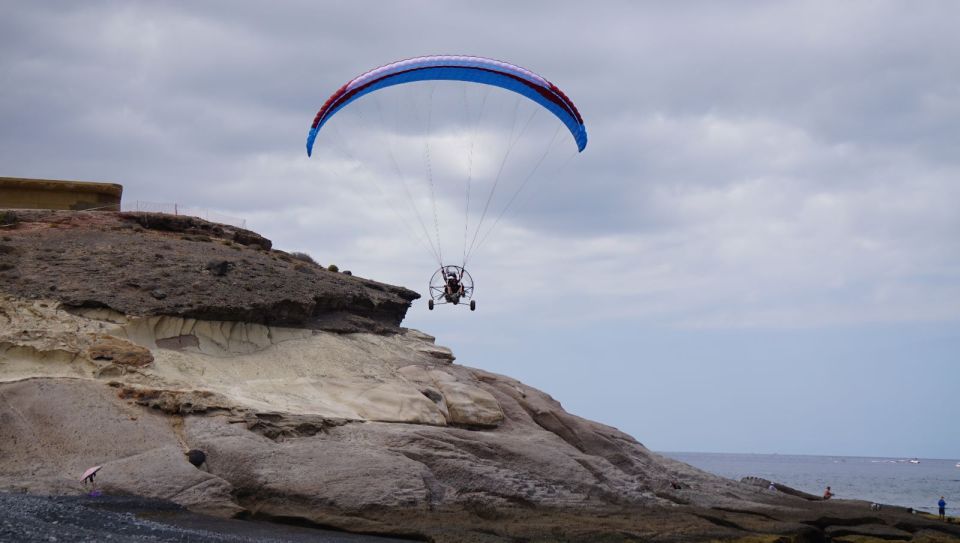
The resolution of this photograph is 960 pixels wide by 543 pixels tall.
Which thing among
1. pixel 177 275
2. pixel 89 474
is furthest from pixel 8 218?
pixel 89 474

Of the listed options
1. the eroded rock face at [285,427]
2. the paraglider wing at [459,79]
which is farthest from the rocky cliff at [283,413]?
the paraglider wing at [459,79]

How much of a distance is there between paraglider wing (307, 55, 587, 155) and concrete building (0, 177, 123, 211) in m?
6.31

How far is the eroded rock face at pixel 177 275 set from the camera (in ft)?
70.3

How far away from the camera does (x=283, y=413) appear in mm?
18969

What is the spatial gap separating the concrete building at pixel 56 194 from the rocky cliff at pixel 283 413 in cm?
237

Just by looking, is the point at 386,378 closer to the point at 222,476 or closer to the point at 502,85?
the point at 222,476

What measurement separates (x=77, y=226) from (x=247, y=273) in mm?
4515

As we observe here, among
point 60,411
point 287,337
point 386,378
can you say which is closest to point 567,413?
point 386,378

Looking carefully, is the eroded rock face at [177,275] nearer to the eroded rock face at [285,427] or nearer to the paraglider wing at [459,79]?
the eroded rock face at [285,427]

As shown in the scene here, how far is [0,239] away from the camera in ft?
72.5

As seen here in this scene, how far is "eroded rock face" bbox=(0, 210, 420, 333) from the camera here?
21.4 metres

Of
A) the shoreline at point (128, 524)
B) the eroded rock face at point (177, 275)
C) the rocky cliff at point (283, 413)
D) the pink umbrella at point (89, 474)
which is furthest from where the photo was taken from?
the eroded rock face at point (177, 275)

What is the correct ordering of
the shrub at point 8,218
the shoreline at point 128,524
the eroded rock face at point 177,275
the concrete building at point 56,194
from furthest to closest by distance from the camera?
1. the concrete building at point 56,194
2. the shrub at point 8,218
3. the eroded rock face at point 177,275
4. the shoreline at point 128,524

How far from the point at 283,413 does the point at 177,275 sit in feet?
18.6
